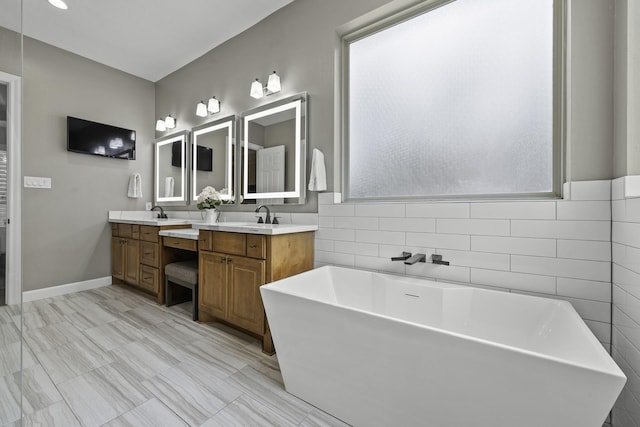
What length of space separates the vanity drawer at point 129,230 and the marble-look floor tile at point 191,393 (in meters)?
1.98

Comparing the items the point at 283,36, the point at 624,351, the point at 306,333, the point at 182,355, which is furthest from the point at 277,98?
the point at 624,351

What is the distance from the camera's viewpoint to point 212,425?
126 centimetres

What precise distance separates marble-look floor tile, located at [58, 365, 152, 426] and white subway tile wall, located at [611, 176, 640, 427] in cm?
230

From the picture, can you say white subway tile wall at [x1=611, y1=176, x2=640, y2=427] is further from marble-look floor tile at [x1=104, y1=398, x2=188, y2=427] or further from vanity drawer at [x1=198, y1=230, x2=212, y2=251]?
vanity drawer at [x1=198, y1=230, x2=212, y2=251]

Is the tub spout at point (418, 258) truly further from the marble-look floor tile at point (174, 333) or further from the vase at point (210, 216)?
the vase at point (210, 216)

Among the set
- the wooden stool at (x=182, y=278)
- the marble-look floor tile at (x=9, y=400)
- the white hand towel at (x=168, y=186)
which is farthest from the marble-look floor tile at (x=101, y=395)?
the white hand towel at (x=168, y=186)

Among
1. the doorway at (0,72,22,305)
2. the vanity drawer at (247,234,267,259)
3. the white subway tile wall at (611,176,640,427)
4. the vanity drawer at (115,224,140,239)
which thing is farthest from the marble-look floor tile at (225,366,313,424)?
the vanity drawer at (115,224,140,239)

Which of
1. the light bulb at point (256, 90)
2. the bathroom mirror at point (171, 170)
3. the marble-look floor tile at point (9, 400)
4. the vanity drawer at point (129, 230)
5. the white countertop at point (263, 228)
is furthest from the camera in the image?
the bathroom mirror at point (171, 170)

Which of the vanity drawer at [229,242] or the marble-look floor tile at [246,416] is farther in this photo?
the vanity drawer at [229,242]

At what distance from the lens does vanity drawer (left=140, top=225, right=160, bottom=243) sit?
280cm

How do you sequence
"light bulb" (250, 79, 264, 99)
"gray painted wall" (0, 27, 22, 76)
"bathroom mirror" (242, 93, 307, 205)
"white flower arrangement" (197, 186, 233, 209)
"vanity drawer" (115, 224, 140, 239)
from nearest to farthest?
1. "gray painted wall" (0, 27, 22, 76)
2. "bathroom mirror" (242, 93, 307, 205)
3. "light bulb" (250, 79, 264, 99)
4. "white flower arrangement" (197, 186, 233, 209)
5. "vanity drawer" (115, 224, 140, 239)

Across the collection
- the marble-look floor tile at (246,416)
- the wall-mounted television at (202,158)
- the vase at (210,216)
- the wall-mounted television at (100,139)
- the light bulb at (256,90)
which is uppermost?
the light bulb at (256,90)

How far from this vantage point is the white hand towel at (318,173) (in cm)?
219

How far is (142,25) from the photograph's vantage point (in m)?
2.71
